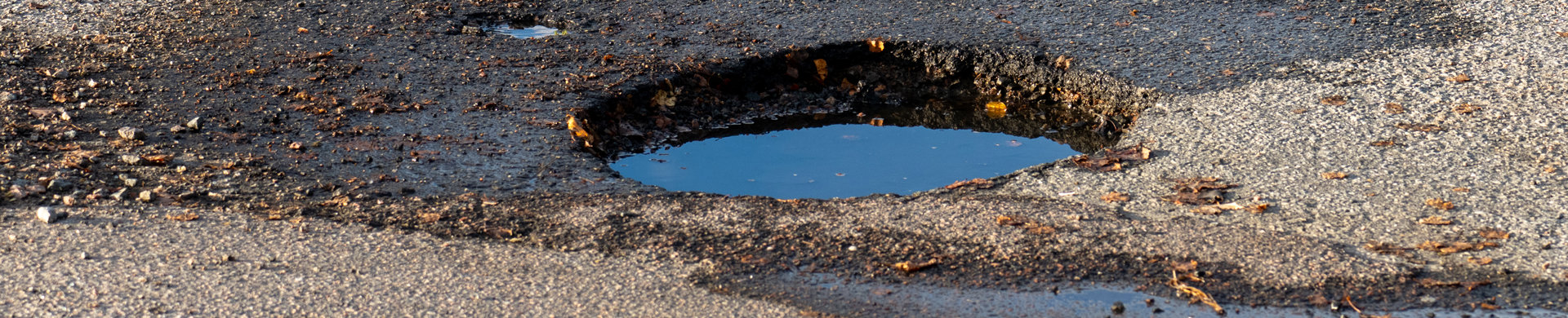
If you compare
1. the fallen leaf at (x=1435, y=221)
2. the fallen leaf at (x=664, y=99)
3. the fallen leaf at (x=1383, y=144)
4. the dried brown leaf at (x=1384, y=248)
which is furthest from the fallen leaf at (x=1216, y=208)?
the fallen leaf at (x=664, y=99)

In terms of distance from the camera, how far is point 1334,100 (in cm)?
550

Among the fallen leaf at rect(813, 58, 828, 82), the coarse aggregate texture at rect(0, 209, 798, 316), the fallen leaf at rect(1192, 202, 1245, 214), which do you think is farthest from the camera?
the fallen leaf at rect(813, 58, 828, 82)

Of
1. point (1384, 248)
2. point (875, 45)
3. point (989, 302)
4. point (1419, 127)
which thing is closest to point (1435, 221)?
point (1384, 248)

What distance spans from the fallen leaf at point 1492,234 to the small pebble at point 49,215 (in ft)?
15.9

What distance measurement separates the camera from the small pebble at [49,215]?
4.06 m

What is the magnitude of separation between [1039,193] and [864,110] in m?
1.91

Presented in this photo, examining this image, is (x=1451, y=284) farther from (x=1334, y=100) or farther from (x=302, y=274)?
(x=302, y=274)

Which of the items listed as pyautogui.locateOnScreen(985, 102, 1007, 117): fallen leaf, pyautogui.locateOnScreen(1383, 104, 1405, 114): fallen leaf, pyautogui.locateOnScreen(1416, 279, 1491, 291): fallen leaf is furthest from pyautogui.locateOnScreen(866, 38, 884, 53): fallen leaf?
pyautogui.locateOnScreen(1416, 279, 1491, 291): fallen leaf

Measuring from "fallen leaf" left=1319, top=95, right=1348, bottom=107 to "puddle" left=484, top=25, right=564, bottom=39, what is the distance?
3995 millimetres

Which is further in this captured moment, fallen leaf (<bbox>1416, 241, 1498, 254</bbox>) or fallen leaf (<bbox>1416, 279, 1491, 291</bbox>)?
fallen leaf (<bbox>1416, 241, 1498, 254</bbox>)

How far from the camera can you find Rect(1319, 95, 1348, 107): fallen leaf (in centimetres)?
546

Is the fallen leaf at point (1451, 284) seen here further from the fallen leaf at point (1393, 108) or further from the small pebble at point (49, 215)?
the small pebble at point (49, 215)

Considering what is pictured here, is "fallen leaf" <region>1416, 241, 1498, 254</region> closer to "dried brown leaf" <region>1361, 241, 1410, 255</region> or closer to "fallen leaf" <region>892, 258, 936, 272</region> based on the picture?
"dried brown leaf" <region>1361, 241, 1410, 255</region>

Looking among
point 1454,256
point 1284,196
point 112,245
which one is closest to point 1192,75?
point 1284,196
